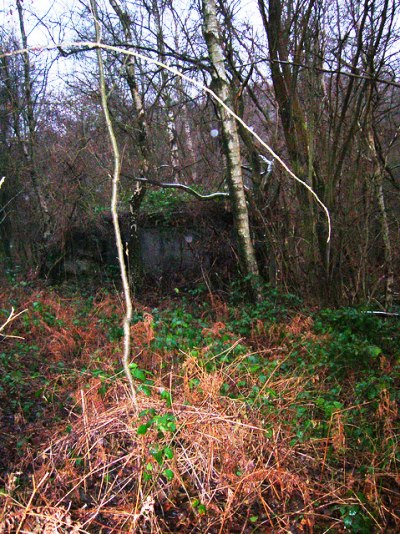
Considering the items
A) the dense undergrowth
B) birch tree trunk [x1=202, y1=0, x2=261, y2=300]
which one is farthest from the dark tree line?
the dense undergrowth

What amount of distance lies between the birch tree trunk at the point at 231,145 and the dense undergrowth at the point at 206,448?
9.10 ft

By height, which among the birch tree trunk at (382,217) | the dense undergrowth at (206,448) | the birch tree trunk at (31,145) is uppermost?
the birch tree trunk at (31,145)

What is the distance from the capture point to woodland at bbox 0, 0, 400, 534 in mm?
2861

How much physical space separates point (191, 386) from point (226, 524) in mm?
1133

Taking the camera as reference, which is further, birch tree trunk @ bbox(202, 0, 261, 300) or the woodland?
birch tree trunk @ bbox(202, 0, 261, 300)

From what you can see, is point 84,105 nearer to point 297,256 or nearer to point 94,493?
point 297,256

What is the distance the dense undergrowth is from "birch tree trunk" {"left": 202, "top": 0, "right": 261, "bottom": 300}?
277 centimetres

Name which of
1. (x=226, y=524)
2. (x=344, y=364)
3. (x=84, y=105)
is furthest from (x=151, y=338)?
(x=84, y=105)

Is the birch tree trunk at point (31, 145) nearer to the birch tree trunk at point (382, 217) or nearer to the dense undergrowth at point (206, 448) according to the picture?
the dense undergrowth at point (206, 448)

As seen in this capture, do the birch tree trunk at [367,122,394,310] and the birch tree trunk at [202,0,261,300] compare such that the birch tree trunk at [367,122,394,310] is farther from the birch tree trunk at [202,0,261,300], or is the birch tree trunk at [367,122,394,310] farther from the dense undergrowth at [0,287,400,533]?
the dense undergrowth at [0,287,400,533]

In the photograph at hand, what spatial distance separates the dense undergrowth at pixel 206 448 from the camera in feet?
9.01

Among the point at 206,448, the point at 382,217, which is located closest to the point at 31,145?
the point at 382,217

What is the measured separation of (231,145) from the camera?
689 centimetres

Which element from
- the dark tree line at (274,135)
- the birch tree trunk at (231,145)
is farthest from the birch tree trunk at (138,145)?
the birch tree trunk at (231,145)
